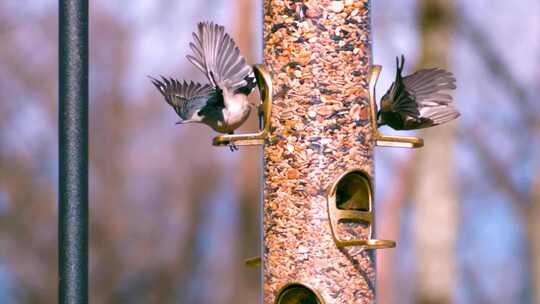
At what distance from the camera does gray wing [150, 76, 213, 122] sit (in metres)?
4.82

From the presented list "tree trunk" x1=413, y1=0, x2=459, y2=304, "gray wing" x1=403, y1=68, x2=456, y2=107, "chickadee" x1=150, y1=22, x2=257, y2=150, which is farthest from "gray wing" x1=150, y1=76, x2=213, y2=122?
"tree trunk" x1=413, y1=0, x2=459, y2=304

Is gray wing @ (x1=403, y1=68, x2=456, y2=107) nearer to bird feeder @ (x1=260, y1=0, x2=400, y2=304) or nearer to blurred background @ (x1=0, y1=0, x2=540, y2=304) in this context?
bird feeder @ (x1=260, y1=0, x2=400, y2=304)

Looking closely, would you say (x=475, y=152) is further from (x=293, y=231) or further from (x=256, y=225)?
(x=293, y=231)

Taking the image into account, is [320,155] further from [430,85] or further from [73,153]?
[73,153]

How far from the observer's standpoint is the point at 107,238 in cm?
1276

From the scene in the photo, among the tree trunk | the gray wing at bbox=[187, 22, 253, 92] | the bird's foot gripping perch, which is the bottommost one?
the tree trunk

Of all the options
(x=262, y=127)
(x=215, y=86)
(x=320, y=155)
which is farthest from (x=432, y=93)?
(x=215, y=86)

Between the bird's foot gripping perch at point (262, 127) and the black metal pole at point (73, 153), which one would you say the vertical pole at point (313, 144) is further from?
Answer: the black metal pole at point (73, 153)

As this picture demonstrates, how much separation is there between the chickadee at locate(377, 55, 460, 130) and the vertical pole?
112 millimetres

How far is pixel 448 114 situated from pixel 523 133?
942cm

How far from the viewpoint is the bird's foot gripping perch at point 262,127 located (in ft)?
15.5

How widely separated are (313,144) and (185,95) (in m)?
0.61

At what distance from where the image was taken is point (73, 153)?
11.5 feet

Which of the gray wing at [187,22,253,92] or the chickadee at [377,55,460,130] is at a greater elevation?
the gray wing at [187,22,253,92]
